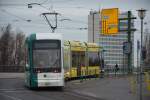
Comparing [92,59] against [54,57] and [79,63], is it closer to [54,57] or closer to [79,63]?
[79,63]

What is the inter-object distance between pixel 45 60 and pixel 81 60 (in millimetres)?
11887

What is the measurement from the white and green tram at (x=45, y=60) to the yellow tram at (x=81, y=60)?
628cm

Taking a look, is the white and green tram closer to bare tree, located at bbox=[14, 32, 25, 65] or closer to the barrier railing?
the barrier railing

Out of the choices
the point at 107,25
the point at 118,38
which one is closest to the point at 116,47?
the point at 118,38

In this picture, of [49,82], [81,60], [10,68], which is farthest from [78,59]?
[10,68]

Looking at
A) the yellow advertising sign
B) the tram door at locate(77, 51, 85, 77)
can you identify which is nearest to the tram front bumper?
the tram door at locate(77, 51, 85, 77)

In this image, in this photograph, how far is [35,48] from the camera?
95.2 ft

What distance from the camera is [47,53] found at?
29.0 m

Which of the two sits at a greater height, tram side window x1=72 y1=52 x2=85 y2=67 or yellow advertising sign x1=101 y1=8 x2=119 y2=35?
yellow advertising sign x1=101 y1=8 x2=119 y2=35

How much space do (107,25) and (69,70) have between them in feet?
42.0

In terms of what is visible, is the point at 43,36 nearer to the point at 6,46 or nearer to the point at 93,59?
the point at 93,59

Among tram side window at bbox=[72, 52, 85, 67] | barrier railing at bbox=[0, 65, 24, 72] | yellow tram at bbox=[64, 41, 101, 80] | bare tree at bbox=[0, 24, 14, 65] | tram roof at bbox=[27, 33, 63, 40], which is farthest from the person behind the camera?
bare tree at bbox=[0, 24, 14, 65]

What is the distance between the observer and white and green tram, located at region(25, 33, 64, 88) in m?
28.5

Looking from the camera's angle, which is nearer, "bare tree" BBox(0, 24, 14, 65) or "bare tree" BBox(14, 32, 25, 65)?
"bare tree" BBox(0, 24, 14, 65)
